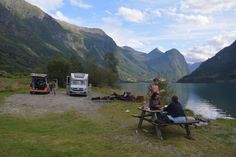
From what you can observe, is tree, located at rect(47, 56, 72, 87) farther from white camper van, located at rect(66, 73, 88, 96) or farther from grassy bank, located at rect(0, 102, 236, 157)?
grassy bank, located at rect(0, 102, 236, 157)

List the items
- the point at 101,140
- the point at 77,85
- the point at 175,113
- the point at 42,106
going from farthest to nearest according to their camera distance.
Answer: the point at 77,85 → the point at 42,106 → the point at 175,113 → the point at 101,140

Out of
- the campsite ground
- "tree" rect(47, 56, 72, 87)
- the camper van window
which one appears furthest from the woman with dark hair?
"tree" rect(47, 56, 72, 87)

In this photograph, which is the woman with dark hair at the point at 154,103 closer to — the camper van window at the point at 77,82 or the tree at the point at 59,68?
the camper van window at the point at 77,82

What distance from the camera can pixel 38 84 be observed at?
52750mm

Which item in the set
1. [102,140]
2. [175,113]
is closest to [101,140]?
[102,140]

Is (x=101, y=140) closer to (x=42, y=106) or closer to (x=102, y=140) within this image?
(x=102, y=140)

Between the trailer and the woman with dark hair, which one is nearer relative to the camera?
the woman with dark hair

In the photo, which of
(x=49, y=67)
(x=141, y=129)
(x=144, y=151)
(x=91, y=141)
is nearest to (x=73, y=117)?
(x=141, y=129)

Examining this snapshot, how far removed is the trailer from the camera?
5162cm

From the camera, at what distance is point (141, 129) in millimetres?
17859

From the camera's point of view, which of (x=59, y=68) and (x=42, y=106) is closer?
(x=42, y=106)

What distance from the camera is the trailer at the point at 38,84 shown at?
51625mm

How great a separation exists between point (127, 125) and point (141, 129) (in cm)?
175

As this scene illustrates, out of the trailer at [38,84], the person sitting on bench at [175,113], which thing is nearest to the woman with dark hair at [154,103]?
the person sitting on bench at [175,113]
